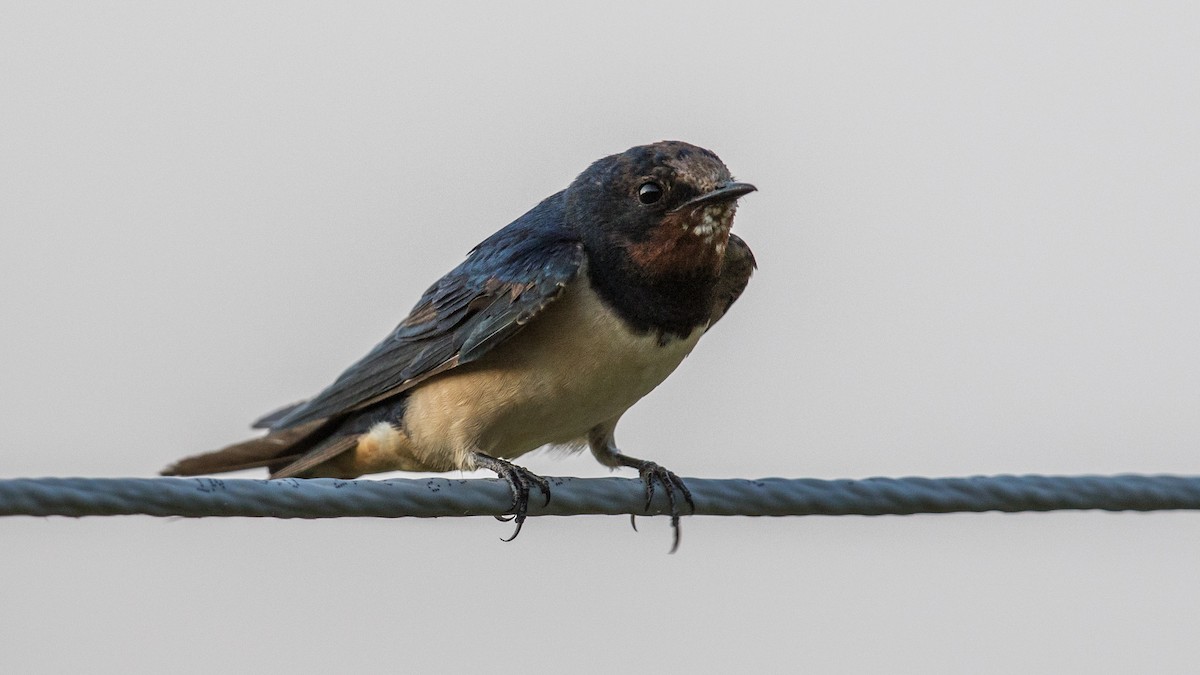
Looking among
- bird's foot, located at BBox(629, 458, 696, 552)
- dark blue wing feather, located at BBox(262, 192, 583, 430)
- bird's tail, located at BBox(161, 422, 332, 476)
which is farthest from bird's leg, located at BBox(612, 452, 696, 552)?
bird's tail, located at BBox(161, 422, 332, 476)

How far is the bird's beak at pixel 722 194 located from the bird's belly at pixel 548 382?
457 mm

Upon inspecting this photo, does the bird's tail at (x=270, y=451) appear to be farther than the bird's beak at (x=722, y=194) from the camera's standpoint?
Yes

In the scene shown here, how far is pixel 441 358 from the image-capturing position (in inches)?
229

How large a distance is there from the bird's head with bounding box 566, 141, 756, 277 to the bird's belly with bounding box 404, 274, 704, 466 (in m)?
0.22

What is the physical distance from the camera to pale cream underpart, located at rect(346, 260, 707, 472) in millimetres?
5516

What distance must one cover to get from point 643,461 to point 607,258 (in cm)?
78

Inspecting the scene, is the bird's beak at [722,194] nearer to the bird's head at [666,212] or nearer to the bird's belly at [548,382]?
the bird's head at [666,212]

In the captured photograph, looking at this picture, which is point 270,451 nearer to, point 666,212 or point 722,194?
point 666,212

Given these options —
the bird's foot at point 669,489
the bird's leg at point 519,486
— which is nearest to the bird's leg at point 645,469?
the bird's foot at point 669,489

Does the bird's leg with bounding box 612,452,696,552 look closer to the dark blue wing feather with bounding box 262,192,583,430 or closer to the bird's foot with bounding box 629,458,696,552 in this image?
the bird's foot with bounding box 629,458,696,552

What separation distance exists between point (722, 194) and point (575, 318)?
66 centimetres

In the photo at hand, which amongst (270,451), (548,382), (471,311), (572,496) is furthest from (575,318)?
(270,451)

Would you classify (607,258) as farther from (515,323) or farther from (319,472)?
(319,472)

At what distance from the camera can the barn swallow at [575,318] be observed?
5.53m
